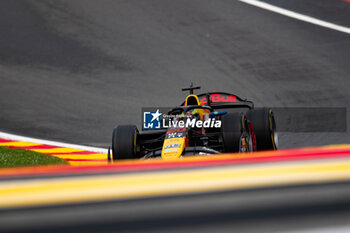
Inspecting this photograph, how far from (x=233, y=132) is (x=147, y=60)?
22.9 feet

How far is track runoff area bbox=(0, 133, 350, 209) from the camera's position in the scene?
3.38 feet

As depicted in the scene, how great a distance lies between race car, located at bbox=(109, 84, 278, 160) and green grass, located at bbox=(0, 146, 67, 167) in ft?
5.40

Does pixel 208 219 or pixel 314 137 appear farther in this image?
pixel 314 137

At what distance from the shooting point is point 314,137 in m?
7.86

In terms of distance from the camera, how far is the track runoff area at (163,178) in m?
1.03

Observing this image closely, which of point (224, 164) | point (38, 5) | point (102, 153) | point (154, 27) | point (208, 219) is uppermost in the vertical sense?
point (38, 5)

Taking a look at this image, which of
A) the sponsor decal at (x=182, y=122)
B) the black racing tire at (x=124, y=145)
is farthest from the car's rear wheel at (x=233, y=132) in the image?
the black racing tire at (x=124, y=145)

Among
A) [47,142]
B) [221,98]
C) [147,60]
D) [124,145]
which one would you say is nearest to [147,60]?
[147,60]

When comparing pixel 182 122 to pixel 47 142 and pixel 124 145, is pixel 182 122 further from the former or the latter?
pixel 47 142

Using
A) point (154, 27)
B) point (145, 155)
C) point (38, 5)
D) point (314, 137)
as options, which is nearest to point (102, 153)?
point (145, 155)

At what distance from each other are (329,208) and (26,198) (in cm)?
71

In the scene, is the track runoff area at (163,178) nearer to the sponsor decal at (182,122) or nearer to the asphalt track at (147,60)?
the sponsor decal at (182,122)

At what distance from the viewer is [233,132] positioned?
4.85m

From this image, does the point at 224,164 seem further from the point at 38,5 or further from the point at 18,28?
the point at 38,5
